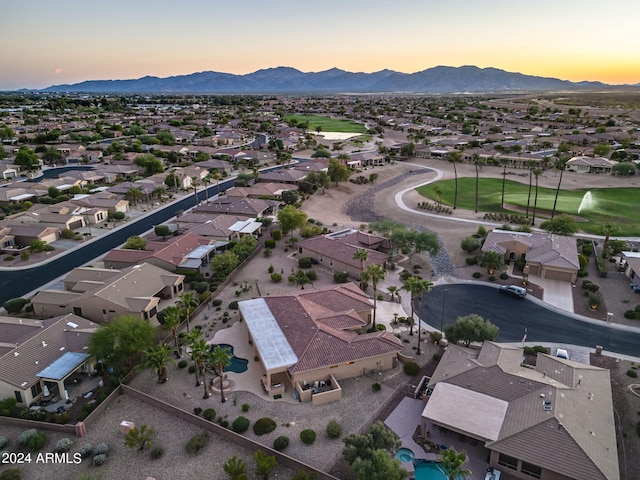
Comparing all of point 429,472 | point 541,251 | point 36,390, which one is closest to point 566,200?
point 541,251

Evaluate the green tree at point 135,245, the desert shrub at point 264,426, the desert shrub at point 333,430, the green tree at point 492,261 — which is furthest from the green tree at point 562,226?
the green tree at point 135,245

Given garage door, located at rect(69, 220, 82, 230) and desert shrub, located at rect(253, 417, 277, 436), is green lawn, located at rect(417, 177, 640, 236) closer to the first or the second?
desert shrub, located at rect(253, 417, 277, 436)

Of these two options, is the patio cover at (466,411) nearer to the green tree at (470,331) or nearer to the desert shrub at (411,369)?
the desert shrub at (411,369)

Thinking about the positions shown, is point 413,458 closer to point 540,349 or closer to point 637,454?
point 637,454

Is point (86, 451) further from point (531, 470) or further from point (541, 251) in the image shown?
point (541, 251)

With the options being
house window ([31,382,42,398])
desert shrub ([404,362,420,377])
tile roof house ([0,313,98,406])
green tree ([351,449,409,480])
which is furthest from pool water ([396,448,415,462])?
house window ([31,382,42,398])

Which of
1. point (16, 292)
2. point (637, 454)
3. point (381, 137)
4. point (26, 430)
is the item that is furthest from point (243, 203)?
point (381, 137)
